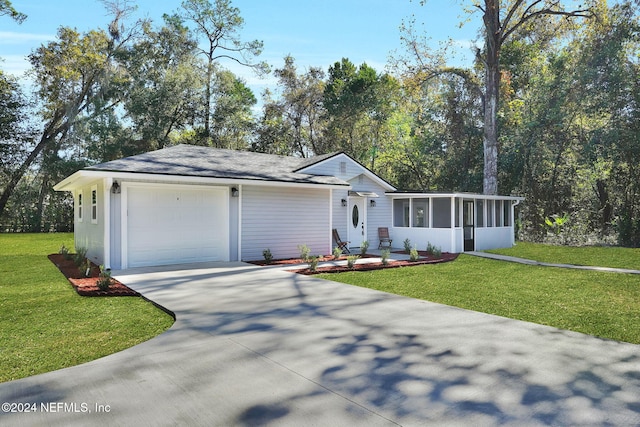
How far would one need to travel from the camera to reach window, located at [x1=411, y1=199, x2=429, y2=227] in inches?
614

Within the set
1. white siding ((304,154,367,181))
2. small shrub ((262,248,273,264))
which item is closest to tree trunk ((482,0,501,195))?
white siding ((304,154,367,181))

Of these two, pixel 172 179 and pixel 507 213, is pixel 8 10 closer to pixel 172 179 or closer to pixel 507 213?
pixel 172 179

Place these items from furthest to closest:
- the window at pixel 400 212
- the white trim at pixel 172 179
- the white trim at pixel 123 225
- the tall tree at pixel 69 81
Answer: the tall tree at pixel 69 81 < the window at pixel 400 212 < the white trim at pixel 123 225 < the white trim at pixel 172 179

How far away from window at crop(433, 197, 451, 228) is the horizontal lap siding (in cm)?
446

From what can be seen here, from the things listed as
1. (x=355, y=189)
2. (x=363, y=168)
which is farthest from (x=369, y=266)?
(x=363, y=168)

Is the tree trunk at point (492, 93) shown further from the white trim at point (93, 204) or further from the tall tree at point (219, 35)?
the white trim at point (93, 204)

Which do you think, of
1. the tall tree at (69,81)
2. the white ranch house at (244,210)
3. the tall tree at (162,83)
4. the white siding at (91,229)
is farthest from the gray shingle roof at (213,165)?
the tall tree at (69,81)

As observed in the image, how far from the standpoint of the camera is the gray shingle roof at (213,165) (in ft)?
33.1

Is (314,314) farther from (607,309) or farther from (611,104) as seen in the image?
(611,104)

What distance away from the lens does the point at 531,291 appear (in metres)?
7.63

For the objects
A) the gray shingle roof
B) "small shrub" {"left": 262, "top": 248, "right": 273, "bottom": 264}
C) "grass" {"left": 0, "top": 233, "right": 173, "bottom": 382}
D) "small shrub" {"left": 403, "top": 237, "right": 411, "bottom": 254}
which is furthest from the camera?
"small shrub" {"left": 403, "top": 237, "right": 411, "bottom": 254}

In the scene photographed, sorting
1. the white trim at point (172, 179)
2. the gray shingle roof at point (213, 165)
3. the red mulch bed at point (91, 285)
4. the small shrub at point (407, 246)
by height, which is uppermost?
the gray shingle roof at point (213, 165)

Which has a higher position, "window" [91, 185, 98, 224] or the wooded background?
the wooded background

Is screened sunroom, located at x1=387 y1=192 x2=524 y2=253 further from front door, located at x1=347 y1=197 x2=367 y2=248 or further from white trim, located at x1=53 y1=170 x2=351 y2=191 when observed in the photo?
white trim, located at x1=53 y1=170 x2=351 y2=191
